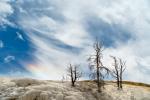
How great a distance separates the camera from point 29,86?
217ft

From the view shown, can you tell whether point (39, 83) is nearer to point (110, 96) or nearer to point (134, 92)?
point (110, 96)

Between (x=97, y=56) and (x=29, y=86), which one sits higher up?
(x=97, y=56)

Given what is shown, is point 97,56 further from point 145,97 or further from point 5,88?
point 5,88

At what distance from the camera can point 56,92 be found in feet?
207

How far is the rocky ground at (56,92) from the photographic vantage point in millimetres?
61312

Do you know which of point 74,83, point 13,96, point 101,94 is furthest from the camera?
point 74,83

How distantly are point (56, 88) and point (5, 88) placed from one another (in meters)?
10.7

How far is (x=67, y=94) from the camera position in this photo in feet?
209

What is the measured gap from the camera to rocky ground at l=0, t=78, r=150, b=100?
61312mm

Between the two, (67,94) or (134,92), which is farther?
(134,92)

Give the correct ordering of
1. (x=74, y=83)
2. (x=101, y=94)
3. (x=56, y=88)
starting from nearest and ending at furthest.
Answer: (x=56, y=88) → (x=101, y=94) → (x=74, y=83)

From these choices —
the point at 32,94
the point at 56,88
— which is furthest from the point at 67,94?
the point at 32,94

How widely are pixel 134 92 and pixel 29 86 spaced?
25836 mm

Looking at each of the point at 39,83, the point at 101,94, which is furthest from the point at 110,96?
the point at 39,83
